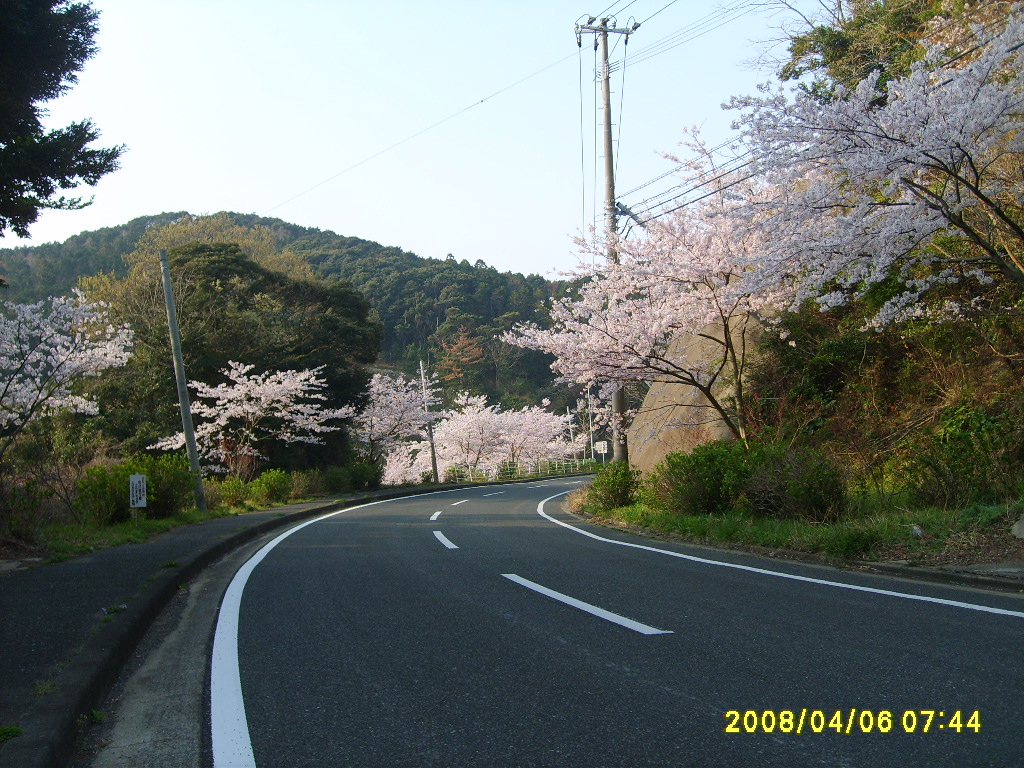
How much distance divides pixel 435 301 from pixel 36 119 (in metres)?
63.4

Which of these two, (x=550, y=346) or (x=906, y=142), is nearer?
(x=906, y=142)

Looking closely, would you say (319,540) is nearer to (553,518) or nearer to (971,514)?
(553,518)

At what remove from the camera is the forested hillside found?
63812 millimetres

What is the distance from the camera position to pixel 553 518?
53.5 ft

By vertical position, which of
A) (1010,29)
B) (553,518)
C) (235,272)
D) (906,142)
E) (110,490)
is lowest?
(553,518)

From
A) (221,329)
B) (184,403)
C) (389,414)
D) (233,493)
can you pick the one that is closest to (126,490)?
(184,403)

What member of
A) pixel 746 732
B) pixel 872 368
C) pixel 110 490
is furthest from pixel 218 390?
pixel 746 732

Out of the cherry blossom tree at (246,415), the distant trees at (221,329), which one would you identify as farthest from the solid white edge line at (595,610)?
the distant trees at (221,329)

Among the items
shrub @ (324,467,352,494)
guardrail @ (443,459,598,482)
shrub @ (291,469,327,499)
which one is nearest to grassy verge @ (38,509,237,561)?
shrub @ (291,469,327,499)

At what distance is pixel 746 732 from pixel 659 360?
425 inches

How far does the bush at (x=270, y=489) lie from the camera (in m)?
22.3

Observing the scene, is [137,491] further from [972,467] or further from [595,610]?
[972,467]

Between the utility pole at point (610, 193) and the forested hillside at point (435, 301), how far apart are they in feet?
138

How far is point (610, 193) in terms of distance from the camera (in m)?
16.5
